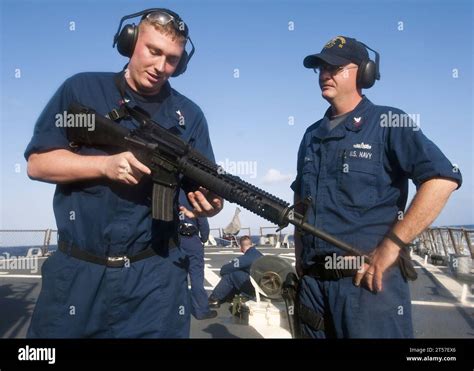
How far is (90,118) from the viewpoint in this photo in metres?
2.21

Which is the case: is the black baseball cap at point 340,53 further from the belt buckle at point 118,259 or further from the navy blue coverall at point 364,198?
the belt buckle at point 118,259

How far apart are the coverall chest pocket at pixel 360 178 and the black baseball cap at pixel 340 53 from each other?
72 centimetres

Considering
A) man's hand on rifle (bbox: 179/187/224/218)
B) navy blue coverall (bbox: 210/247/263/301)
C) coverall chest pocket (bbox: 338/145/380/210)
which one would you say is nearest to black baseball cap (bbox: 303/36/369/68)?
coverall chest pocket (bbox: 338/145/380/210)

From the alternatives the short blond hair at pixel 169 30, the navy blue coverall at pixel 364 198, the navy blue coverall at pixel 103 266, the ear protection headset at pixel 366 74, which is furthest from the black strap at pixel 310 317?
the short blond hair at pixel 169 30

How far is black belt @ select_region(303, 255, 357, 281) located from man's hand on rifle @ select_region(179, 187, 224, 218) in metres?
0.81

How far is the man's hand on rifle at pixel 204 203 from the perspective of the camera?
8.18 feet

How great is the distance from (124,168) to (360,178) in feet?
5.10

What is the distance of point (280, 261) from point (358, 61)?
4402 millimetres

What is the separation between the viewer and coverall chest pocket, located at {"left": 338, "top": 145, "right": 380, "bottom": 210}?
8.78 feet

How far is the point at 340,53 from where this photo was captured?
9.87 ft

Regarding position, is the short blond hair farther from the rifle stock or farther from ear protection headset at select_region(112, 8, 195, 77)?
the rifle stock

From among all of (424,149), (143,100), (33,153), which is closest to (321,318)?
(424,149)
